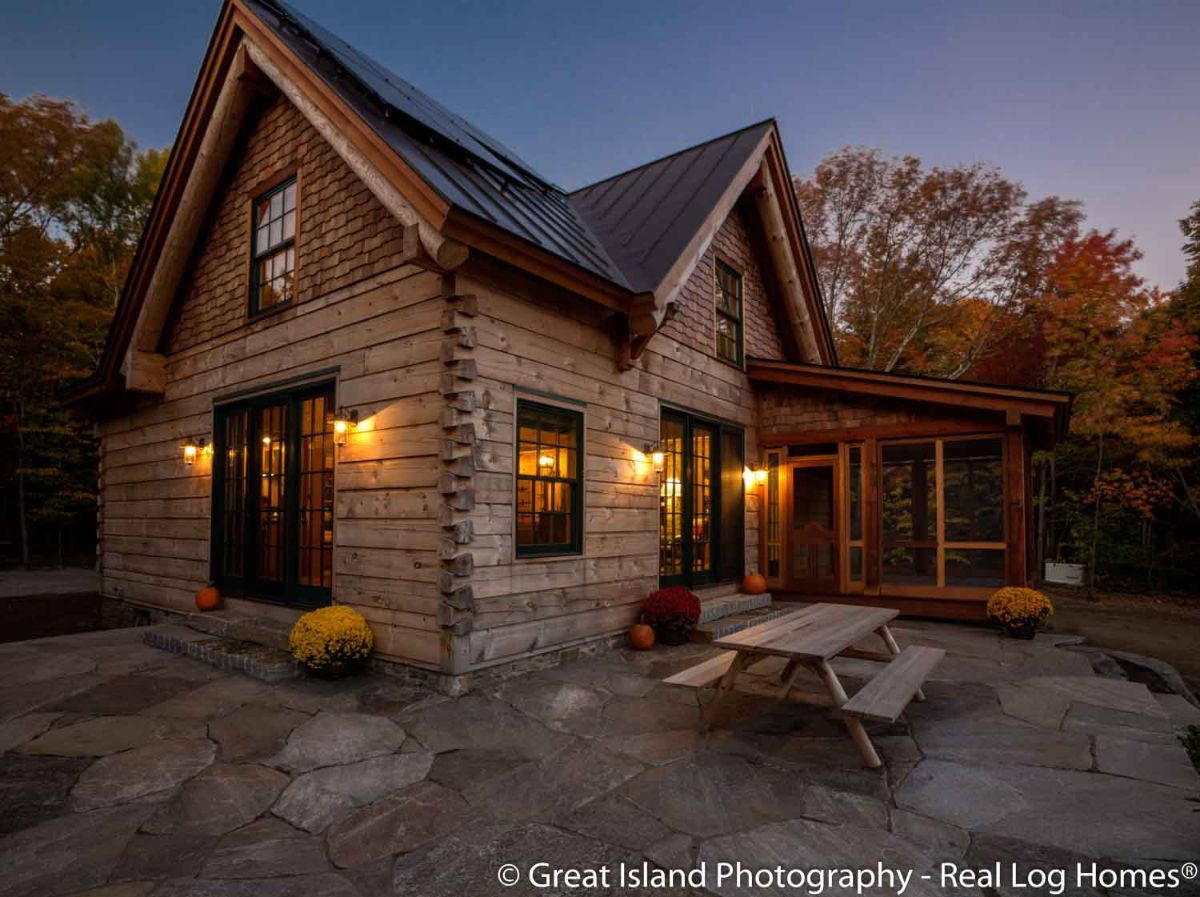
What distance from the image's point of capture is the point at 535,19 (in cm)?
2786

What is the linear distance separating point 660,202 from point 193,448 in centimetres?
731

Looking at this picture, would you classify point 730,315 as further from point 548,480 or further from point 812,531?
point 548,480

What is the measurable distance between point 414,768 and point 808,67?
2243 cm

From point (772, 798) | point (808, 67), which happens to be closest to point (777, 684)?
point (772, 798)

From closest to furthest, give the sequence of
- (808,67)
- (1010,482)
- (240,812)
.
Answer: (240,812)
(1010,482)
(808,67)

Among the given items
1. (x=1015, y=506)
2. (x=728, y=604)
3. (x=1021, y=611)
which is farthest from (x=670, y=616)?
(x=1015, y=506)

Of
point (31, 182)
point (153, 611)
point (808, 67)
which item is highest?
point (808, 67)

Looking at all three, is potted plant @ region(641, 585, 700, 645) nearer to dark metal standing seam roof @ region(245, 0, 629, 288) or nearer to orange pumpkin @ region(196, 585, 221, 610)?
dark metal standing seam roof @ region(245, 0, 629, 288)

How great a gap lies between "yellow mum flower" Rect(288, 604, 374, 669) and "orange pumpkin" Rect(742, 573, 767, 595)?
562cm

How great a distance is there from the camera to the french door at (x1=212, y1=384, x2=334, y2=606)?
6.47 metres

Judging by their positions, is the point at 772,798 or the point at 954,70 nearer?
the point at 772,798

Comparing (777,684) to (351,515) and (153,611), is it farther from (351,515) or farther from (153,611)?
(153,611)

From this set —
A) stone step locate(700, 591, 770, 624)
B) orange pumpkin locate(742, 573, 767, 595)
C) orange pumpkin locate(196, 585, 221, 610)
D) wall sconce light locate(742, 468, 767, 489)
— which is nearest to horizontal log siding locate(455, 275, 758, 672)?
Result: stone step locate(700, 591, 770, 624)

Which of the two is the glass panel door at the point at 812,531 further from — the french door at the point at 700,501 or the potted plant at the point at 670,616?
the potted plant at the point at 670,616
